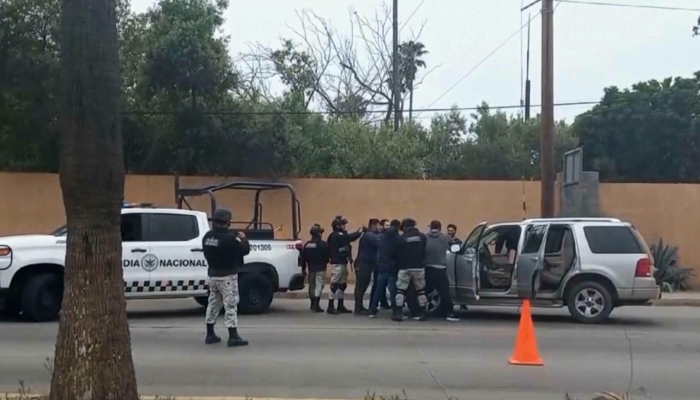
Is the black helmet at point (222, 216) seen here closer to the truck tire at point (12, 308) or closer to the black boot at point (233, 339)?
the black boot at point (233, 339)

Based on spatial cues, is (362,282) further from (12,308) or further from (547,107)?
(547,107)

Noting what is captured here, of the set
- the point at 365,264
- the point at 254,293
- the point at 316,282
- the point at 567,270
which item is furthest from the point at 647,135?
the point at 254,293

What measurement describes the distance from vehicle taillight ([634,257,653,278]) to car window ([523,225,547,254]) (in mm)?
1638

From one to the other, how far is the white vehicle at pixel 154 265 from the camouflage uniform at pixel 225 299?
2.56 metres

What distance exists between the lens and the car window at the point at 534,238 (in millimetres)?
16500

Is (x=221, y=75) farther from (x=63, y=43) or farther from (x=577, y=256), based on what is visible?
(x=63, y=43)

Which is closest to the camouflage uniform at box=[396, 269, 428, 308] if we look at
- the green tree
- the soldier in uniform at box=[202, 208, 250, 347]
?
the soldier in uniform at box=[202, 208, 250, 347]

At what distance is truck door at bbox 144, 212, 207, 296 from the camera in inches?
628

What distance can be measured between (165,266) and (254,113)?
30.4 ft

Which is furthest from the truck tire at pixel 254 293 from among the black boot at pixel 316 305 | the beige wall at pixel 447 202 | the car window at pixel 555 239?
the beige wall at pixel 447 202

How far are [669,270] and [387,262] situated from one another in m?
9.70

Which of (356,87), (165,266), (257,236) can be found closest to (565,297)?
(257,236)

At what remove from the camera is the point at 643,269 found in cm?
1627

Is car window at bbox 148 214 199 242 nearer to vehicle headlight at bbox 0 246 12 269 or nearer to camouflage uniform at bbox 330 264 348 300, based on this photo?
vehicle headlight at bbox 0 246 12 269
